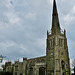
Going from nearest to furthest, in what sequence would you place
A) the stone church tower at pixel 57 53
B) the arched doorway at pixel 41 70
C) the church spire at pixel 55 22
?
the stone church tower at pixel 57 53, the arched doorway at pixel 41 70, the church spire at pixel 55 22

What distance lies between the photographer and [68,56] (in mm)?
52281

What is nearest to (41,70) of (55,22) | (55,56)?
(55,56)

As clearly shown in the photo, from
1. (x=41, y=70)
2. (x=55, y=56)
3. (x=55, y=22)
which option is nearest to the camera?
(x=55, y=56)

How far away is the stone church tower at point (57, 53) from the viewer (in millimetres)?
47947

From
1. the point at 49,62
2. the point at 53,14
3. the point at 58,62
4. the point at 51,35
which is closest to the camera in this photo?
the point at 58,62

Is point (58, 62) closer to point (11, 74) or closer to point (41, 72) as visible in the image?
point (41, 72)

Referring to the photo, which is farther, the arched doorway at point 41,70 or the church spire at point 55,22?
the church spire at point 55,22

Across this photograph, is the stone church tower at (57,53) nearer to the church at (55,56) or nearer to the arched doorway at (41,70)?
the church at (55,56)

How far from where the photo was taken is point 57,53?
49.2 metres

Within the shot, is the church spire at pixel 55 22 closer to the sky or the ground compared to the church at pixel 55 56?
closer to the sky

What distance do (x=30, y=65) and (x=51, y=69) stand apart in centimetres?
1635

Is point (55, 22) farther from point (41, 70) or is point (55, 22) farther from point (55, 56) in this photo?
point (41, 70)

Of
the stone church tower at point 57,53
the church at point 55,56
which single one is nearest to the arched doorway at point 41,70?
the church at point 55,56

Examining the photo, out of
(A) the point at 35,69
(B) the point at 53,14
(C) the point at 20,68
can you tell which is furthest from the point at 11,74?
(B) the point at 53,14
